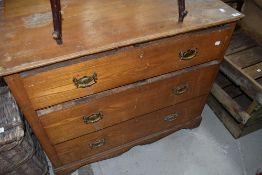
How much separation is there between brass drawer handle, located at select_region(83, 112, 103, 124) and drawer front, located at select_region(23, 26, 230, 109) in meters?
0.18

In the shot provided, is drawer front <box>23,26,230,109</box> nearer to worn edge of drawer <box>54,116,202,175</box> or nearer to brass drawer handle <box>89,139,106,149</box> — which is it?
brass drawer handle <box>89,139,106,149</box>

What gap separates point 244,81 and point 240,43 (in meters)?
0.43

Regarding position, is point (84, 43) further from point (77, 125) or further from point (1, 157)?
point (1, 157)

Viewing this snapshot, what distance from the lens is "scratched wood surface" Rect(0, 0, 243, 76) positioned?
0.95m

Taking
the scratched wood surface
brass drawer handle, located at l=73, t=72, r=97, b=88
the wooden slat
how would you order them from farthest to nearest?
1. the wooden slat
2. brass drawer handle, located at l=73, t=72, r=97, b=88
3. the scratched wood surface

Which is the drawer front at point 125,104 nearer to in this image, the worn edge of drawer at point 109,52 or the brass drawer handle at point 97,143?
the brass drawer handle at point 97,143

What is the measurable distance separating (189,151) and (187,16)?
108 cm

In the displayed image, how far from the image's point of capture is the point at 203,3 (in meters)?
1.26

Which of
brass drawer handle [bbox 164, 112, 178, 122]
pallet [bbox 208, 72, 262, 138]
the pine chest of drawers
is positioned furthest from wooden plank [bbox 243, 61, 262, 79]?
brass drawer handle [bbox 164, 112, 178, 122]

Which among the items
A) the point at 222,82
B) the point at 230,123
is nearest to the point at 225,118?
the point at 230,123

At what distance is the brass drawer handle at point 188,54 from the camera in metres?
1.24

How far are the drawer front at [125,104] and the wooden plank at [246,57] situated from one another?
36 cm

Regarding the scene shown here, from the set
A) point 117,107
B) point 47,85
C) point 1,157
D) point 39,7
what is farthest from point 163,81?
point 1,157

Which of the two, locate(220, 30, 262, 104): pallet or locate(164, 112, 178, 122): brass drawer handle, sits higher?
locate(220, 30, 262, 104): pallet
